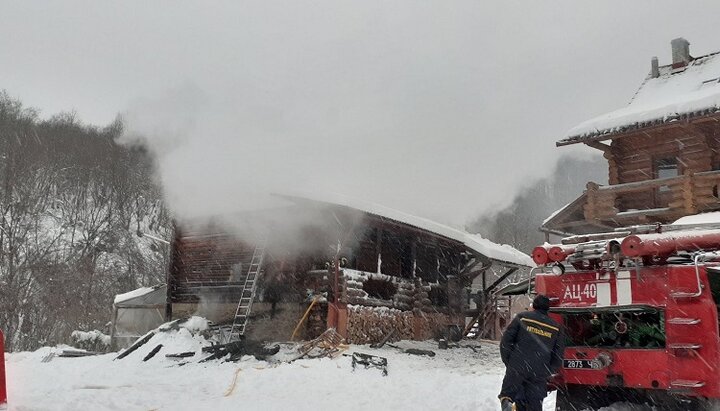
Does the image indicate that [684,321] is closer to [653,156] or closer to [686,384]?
[686,384]

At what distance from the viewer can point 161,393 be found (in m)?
9.67

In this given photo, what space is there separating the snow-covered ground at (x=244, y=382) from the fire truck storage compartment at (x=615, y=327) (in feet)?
5.88

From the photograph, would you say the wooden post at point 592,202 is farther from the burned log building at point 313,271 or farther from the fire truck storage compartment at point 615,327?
the fire truck storage compartment at point 615,327

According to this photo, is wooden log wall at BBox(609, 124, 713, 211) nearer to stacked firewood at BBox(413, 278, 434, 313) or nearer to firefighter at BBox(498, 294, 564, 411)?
stacked firewood at BBox(413, 278, 434, 313)

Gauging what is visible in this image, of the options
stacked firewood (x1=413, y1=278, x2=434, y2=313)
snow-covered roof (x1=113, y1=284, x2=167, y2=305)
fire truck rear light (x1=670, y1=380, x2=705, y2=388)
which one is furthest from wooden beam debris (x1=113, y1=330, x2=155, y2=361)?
fire truck rear light (x1=670, y1=380, x2=705, y2=388)

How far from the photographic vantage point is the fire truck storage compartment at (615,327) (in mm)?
6293

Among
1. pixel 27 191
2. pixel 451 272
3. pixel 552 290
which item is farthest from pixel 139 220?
pixel 552 290

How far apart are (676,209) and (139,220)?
3510 centimetres

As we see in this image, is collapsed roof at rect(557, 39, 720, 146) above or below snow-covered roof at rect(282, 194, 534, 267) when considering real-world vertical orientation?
above

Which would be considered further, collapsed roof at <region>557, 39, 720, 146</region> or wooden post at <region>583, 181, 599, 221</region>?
wooden post at <region>583, 181, 599, 221</region>

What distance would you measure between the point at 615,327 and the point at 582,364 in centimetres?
51

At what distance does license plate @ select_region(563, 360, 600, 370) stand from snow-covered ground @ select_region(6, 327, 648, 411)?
1928 millimetres

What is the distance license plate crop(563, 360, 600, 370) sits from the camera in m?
6.32

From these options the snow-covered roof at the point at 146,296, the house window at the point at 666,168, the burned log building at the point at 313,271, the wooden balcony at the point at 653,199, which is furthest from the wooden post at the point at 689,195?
the snow-covered roof at the point at 146,296
